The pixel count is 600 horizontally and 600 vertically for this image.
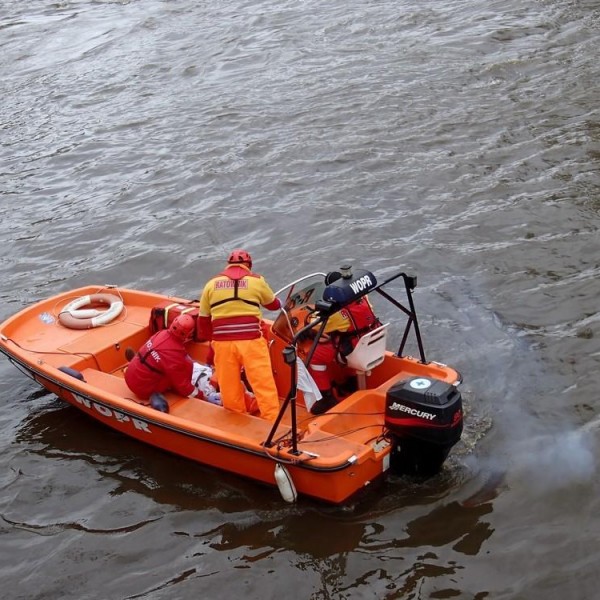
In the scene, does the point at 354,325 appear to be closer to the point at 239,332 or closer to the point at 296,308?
the point at 296,308

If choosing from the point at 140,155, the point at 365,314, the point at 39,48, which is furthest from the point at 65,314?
the point at 39,48

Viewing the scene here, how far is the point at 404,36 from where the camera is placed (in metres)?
17.6

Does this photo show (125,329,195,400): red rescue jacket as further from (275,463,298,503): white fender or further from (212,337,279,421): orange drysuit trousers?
(275,463,298,503): white fender

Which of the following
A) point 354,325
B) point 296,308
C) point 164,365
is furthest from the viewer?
point 164,365

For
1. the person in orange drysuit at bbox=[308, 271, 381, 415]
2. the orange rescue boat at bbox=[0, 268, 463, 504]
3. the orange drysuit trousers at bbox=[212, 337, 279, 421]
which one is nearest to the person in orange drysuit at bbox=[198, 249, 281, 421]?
the orange drysuit trousers at bbox=[212, 337, 279, 421]

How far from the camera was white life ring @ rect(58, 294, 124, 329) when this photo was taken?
8789 mm

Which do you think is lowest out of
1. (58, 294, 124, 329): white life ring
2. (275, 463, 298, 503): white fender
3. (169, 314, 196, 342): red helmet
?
(275, 463, 298, 503): white fender

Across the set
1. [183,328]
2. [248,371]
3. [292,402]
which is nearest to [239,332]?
[248,371]

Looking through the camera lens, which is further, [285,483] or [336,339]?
[336,339]

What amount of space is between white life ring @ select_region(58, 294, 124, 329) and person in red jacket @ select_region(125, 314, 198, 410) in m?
1.36

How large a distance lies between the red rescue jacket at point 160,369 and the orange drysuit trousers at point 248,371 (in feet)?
1.77

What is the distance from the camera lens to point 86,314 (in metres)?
→ 8.88

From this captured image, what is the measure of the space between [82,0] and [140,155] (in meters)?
13.5

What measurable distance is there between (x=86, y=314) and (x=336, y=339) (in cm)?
316
